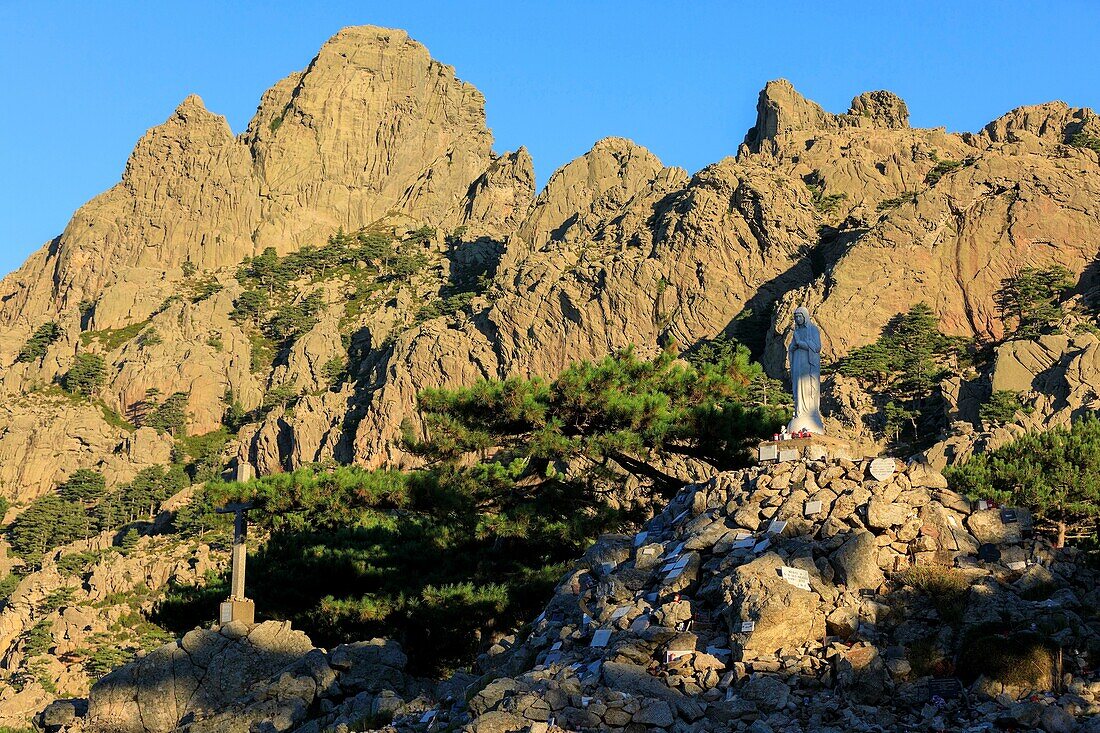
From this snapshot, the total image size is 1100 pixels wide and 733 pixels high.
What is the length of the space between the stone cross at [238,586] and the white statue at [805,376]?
11265 mm

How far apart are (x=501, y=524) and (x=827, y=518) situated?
10709mm

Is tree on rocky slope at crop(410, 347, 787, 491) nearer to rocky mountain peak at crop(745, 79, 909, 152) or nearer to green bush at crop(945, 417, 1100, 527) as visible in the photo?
green bush at crop(945, 417, 1100, 527)

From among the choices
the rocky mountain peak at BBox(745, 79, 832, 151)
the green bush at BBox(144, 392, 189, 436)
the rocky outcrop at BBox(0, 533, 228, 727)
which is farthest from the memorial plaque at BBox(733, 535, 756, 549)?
the rocky mountain peak at BBox(745, 79, 832, 151)

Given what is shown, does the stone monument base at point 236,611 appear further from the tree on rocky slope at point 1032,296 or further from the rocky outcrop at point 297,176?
the rocky outcrop at point 297,176

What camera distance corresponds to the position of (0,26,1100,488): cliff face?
6450 cm

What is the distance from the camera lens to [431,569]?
2848 centimetres

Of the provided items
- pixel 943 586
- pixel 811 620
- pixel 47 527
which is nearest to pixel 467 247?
pixel 47 527

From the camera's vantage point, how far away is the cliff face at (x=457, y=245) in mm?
64500

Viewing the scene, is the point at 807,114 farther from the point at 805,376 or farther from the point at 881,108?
the point at 805,376

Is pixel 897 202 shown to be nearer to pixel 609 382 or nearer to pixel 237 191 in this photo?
pixel 609 382

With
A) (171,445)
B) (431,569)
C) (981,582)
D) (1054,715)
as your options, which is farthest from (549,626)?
(171,445)

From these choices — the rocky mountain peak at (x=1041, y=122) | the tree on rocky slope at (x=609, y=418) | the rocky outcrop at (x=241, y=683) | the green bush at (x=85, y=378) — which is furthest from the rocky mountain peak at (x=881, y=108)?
the rocky outcrop at (x=241, y=683)

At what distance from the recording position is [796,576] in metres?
16.9

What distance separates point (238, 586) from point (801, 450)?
465 inches
